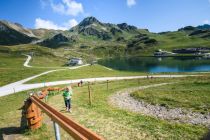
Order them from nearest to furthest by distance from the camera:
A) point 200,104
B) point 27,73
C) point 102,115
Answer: point 102,115
point 200,104
point 27,73

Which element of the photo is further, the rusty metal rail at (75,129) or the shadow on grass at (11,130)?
the shadow on grass at (11,130)

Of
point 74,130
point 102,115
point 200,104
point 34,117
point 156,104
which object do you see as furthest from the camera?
point 156,104

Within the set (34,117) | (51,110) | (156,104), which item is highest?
(51,110)

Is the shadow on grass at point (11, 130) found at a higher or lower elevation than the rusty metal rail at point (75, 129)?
lower

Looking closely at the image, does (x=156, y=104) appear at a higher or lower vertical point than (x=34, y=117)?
lower

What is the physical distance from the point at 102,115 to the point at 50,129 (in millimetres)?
6183

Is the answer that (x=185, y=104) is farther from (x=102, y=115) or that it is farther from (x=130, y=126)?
(x=130, y=126)

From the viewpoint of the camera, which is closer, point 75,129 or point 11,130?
point 75,129

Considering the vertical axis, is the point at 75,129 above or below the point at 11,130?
above

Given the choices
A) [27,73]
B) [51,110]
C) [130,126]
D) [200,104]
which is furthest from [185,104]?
[27,73]

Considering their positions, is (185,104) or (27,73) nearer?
(185,104)

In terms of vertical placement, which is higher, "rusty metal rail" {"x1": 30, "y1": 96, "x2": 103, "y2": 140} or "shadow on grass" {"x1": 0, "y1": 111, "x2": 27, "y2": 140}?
"rusty metal rail" {"x1": 30, "y1": 96, "x2": 103, "y2": 140}

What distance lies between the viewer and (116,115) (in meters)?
23.1

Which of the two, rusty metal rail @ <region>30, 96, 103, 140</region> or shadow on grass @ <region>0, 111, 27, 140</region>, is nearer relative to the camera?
rusty metal rail @ <region>30, 96, 103, 140</region>
